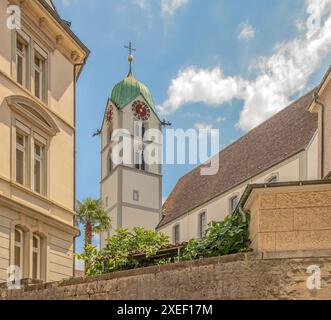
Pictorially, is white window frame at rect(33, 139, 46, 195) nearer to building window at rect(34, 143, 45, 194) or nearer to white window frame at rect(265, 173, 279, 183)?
building window at rect(34, 143, 45, 194)

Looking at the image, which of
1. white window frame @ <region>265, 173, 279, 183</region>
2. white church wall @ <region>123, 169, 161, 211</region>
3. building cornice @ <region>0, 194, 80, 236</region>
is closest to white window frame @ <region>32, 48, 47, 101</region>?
building cornice @ <region>0, 194, 80, 236</region>

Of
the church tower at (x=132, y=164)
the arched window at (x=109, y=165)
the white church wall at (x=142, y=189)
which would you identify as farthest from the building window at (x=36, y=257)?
the arched window at (x=109, y=165)

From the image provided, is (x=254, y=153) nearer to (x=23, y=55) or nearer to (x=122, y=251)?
(x=23, y=55)

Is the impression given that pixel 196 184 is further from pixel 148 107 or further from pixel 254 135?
pixel 148 107

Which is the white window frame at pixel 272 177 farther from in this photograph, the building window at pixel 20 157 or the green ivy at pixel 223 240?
the green ivy at pixel 223 240

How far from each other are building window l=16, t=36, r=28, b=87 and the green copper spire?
162ft

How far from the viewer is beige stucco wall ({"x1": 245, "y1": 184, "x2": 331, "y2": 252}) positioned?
10367mm

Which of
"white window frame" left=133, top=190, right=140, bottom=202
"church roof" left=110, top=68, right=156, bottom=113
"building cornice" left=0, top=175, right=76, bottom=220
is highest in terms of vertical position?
"church roof" left=110, top=68, right=156, bottom=113

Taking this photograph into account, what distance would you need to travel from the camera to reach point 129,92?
238ft

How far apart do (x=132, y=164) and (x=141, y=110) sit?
610 cm

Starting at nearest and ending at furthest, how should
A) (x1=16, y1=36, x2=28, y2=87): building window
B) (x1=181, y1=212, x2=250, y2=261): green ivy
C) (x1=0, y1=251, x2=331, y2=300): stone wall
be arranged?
(x1=0, y1=251, x2=331, y2=300): stone wall < (x1=181, y1=212, x2=250, y2=261): green ivy < (x1=16, y1=36, x2=28, y2=87): building window

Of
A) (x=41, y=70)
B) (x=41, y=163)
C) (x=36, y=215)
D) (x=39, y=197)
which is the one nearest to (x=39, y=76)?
(x=41, y=70)

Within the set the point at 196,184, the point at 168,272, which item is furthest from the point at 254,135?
the point at 168,272
